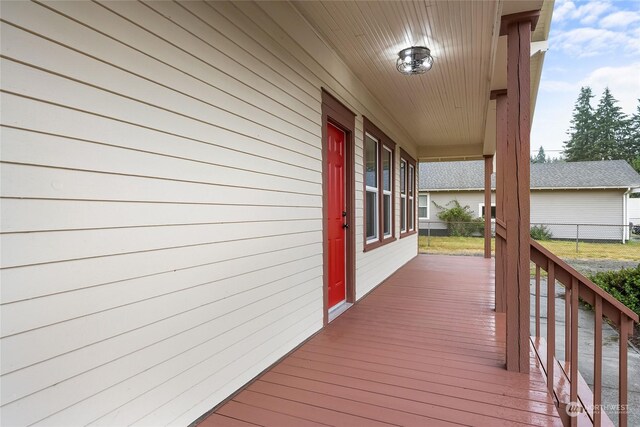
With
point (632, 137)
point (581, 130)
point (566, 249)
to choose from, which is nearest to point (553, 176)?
point (566, 249)

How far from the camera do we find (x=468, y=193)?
16.3 meters

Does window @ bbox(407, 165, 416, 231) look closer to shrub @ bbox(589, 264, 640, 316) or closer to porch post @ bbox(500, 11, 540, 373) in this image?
shrub @ bbox(589, 264, 640, 316)

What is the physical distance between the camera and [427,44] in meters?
3.38

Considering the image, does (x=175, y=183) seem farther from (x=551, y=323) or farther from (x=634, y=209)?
(x=634, y=209)

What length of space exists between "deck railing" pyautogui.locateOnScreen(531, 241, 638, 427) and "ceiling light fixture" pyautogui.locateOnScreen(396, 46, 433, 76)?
2.06 metres

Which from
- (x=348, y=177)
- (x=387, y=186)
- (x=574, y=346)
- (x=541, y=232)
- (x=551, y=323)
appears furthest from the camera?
(x=541, y=232)

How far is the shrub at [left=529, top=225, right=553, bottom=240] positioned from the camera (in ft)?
47.7

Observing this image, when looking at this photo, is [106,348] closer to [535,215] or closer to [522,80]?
[522,80]

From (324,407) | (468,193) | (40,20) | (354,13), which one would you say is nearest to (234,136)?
(40,20)

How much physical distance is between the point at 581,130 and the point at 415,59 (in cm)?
4201

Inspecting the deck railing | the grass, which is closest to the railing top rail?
the deck railing

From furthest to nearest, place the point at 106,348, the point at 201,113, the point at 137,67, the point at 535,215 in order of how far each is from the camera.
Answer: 1. the point at 535,215
2. the point at 201,113
3. the point at 137,67
4. the point at 106,348

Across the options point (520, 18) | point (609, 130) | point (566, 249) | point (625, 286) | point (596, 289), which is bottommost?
point (566, 249)

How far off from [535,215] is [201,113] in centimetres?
1713
